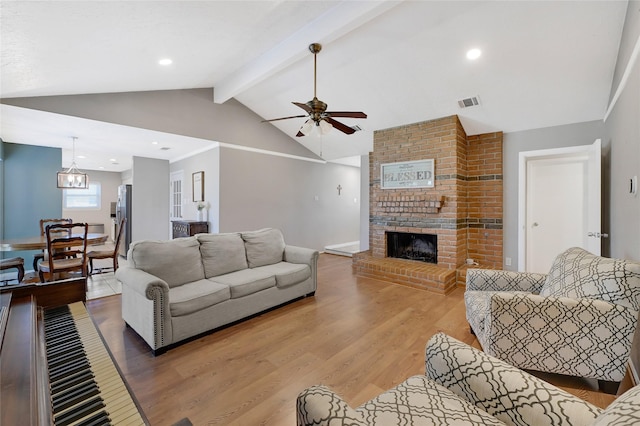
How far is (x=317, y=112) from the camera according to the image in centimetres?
267

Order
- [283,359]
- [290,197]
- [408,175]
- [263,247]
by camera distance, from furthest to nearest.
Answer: [290,197], [408,175], [263,247], [283,359]

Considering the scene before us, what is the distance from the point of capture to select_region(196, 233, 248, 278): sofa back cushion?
304cm

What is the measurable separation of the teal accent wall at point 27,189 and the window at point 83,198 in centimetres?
453

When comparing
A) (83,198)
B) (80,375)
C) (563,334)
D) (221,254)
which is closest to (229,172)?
(221,254)

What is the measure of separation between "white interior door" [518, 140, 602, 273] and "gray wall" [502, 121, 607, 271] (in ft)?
0.28

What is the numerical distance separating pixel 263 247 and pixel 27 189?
4525mm

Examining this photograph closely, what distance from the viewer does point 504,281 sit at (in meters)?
2.47

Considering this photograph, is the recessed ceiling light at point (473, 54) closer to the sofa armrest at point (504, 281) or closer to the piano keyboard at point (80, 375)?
the sofa armrest at point (504, 281)

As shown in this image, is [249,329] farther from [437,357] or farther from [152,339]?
[437,357]

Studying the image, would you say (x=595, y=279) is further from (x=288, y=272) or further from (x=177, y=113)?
(x=177, y=113)

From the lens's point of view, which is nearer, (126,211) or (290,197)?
(126,211)

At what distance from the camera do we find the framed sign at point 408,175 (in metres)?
4.47

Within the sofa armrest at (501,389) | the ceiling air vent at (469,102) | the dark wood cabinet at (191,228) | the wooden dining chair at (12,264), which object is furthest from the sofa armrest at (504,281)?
the wooden dining chair at (12,264)

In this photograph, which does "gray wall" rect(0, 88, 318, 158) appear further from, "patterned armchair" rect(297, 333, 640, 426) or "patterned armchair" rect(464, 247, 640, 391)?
"patterned armchair" rect(464, 247, 640, 391)
